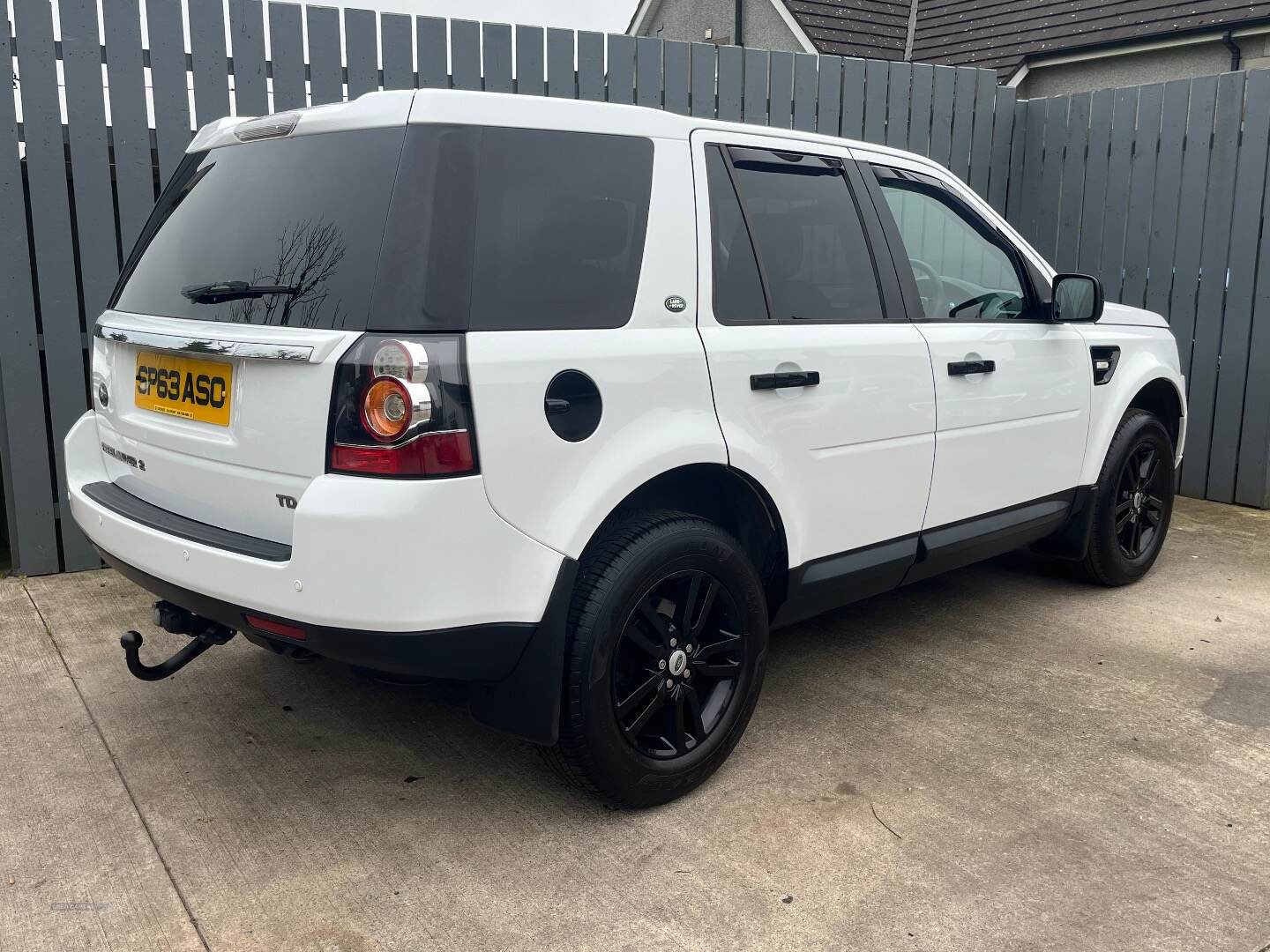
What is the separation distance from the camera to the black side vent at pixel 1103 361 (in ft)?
14.4

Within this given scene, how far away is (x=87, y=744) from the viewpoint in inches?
129

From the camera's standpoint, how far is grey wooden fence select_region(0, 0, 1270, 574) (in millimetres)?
4824

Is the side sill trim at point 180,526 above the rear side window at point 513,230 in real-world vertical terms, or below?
below

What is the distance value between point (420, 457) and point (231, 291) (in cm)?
72

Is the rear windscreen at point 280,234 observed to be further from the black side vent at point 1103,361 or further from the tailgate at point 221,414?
the black side vent at point 1103,361

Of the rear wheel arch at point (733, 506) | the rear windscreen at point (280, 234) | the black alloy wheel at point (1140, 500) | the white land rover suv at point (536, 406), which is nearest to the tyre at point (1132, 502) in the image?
the black alloy wheel at point (1140, 500)

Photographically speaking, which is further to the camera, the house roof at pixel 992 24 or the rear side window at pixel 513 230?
the house roof at pixel 992 24

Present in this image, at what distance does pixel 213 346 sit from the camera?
2.54m

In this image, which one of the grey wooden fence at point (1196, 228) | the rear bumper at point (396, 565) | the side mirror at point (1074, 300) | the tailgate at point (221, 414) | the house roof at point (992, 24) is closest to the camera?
the rear bumper at point (396, 565)

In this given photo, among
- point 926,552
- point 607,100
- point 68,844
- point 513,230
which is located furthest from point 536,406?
point 607,100

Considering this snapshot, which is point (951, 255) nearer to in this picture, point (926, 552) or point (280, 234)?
point (926, 552)

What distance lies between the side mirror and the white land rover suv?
0.57 metres

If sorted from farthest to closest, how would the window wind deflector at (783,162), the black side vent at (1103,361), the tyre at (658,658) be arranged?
the black side vent at (1103,361) < the window wind deflector at (783,162) < the tyre at (658,658)

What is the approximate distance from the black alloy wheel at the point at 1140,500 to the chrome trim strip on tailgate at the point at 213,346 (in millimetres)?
3741
